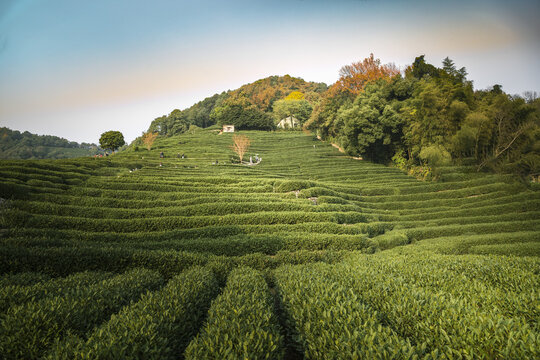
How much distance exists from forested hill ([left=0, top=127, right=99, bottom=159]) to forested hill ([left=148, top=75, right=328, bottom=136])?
39.1 m

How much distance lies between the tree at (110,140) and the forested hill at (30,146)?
32464 millimetres

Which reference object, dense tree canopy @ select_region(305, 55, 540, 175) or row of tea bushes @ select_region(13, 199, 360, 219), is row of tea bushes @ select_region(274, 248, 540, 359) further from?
dense tree canopy @ select_region(305, 55, 540, 175)

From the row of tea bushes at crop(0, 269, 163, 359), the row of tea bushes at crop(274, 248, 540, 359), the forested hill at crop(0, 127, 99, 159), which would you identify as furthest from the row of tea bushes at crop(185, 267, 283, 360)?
the forested hill at crop(0, 127, 99, 159)

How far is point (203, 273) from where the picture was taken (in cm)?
881

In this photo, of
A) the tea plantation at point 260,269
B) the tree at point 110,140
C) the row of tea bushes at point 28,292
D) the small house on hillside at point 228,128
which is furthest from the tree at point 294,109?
the row of tea bushes at point 28,292

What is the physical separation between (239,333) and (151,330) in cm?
185

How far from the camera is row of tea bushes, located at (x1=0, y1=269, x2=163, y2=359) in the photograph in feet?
15.0

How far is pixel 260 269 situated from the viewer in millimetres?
11703

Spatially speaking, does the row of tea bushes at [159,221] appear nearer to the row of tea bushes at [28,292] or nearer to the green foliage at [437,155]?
the row of tea bushes at [28,292]

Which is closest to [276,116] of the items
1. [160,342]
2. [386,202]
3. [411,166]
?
[411,166]

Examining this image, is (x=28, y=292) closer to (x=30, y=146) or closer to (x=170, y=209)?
(x=170, y=209)

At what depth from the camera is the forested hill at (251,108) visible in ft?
275

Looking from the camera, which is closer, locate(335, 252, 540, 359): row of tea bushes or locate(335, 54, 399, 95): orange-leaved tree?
locate(335, 252, 540, 359): row of tea bushes

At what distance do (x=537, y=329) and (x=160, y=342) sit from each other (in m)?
7.93
